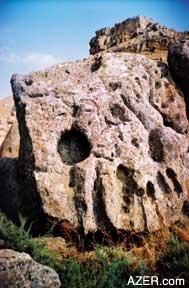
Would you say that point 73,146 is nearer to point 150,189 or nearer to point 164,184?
point 150,189

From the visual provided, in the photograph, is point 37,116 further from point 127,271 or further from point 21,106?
point 127,271

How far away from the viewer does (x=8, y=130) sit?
67.5 feet

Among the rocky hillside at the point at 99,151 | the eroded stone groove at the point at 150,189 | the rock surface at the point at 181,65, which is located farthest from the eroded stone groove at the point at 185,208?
the rock surface at the point at 181,65

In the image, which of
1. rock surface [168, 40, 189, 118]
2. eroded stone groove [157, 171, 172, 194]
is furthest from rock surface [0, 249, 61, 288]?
rock surface [168, 40, 189, 118]

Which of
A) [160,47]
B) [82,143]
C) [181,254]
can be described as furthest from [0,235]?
[160,47]

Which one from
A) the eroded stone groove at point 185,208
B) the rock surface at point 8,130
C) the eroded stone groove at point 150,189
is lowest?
the eroded stone groove at point 185,208

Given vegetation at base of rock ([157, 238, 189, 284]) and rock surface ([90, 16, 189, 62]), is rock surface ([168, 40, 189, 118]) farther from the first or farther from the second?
vegetation at base of rock ([157, 238, 189, 284])

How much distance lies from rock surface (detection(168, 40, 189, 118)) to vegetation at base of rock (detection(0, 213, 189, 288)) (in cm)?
386

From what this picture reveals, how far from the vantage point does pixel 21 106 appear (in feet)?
26.5

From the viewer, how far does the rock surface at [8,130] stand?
42.6 ft

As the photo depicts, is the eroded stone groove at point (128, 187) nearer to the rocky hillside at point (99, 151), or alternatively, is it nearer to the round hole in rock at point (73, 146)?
the rocky hillside at point (99, 151)

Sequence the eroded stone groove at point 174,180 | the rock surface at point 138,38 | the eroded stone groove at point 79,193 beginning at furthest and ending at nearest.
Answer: the rock surface at point 138,38, the eroded stone groove at point 174,180, the eroded stone groove at point 79,193

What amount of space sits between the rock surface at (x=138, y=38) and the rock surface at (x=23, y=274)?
26.8ft

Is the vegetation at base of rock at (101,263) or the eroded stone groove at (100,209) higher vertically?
the eroded stone groove at (100,209)
